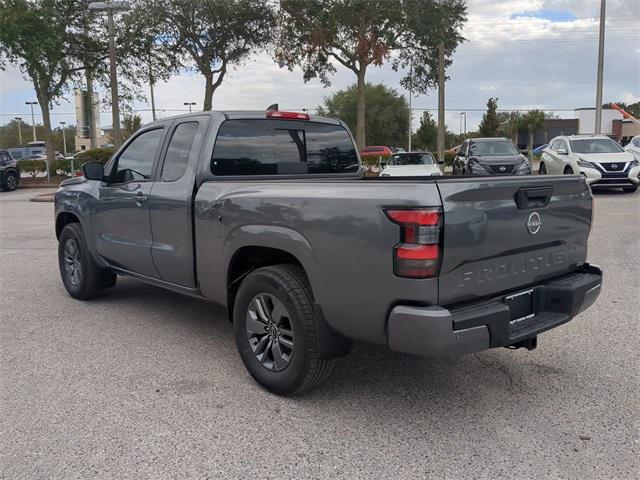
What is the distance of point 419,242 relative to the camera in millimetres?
2859

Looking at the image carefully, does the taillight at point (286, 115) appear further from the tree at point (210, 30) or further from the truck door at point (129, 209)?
the tree at point (210, 30)

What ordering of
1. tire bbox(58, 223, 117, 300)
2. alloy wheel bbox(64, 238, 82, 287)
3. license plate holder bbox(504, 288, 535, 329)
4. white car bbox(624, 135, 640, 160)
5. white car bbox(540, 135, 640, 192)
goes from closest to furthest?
license plate holder bbox(504, 288, 535, 329) → tire bbox(58, 223, 117, 300) → alloy wheel bbox(64, 238, 82, 287) → white car bbox(540, 135, 640, 192) → white car bbox(624, 135, 640, 160)

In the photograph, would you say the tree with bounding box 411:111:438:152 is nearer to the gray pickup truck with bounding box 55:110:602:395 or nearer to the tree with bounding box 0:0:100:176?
the tree with bounding box 0:0:100:176

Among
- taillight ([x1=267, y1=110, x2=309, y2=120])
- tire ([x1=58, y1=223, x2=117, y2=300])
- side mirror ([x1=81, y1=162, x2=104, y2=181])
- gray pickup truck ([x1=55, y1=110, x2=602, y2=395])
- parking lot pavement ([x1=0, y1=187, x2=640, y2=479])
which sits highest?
taillight ([x1=267, y1=110, x2=309, y2=120])

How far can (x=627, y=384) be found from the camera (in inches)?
150

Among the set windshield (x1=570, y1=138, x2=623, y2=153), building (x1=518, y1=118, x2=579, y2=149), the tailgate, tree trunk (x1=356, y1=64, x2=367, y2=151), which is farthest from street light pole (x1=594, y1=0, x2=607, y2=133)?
building (x1=518, y1=118, x2=579, y2=149)

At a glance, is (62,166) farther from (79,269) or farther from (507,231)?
(507,231)

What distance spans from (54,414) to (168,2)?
85.0ft

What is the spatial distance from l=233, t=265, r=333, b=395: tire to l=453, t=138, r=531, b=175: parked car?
13.5 metres

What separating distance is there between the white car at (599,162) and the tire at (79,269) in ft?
43.4

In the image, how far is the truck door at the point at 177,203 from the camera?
439 cm

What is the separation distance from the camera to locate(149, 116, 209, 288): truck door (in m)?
4.39

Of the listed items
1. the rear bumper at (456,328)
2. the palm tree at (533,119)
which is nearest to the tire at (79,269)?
the rear bumper at (456,328)

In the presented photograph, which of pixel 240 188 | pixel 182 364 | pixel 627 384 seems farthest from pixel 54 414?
pixel 627 384
